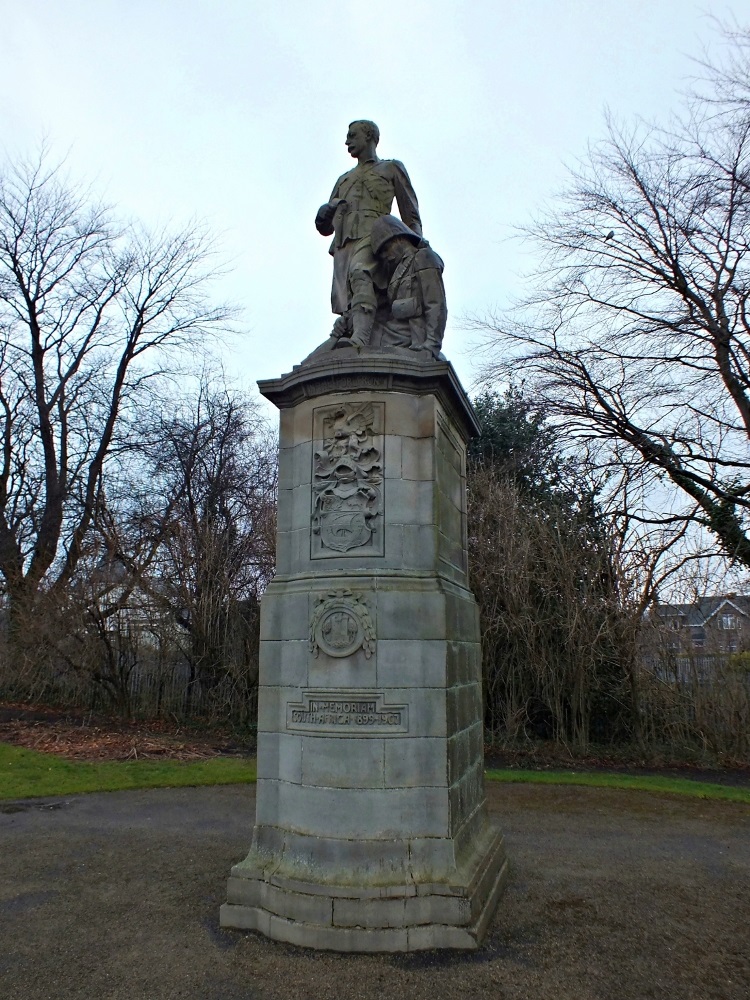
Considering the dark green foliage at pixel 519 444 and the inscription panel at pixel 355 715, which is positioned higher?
the dark green foliage at pixel 519 444

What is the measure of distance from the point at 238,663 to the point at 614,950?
1240 centimetres

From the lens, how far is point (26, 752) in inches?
516

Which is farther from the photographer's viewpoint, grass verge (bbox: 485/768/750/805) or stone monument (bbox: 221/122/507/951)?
grass verge (bbox: 485/768/750/805)

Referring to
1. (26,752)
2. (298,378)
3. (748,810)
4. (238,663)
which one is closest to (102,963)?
(298,378)

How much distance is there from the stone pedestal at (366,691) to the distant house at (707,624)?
8887mm

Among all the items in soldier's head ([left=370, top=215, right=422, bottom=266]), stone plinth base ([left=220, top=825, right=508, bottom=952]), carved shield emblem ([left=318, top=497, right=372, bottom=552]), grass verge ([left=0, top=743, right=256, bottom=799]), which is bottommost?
grass verge ([left=0, top=743, right=256, bottom=799])

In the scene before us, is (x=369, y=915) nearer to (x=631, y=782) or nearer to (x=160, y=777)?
(x=160, y=777)

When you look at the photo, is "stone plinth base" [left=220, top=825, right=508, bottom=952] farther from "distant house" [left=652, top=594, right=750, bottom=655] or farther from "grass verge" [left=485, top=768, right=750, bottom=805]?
"distant house" [left=652, top=594, right=750, bottom=655]

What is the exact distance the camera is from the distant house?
1358cm

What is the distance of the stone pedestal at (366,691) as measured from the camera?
5.02 m

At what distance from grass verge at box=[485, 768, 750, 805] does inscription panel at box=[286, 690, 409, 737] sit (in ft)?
23.4

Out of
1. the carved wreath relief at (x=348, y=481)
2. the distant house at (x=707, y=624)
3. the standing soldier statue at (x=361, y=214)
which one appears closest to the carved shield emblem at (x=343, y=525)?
the carved wreath relief at (x=348, y=481)

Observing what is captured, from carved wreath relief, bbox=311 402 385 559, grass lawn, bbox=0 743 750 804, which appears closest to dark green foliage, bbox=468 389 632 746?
grass lawn, bbox=0 743 750 804

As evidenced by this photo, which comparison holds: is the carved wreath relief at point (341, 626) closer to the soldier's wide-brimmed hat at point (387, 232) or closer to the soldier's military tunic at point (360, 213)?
the soldier's military tunic at point (360, 213)
